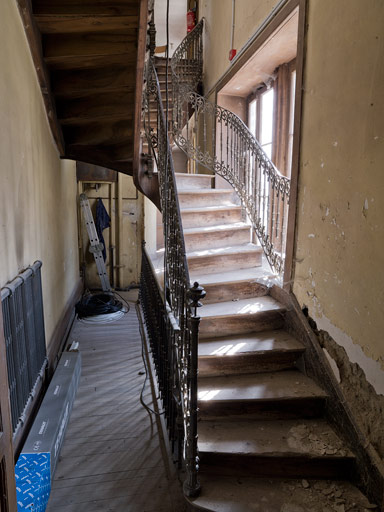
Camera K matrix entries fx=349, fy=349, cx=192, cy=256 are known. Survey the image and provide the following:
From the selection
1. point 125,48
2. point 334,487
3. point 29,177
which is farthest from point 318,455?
point 125,48

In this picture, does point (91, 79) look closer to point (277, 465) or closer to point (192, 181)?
point (192, 181)

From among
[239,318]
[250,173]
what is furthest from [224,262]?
[250,173]

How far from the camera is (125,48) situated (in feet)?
9.08

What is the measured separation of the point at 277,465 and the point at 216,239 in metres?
2.24

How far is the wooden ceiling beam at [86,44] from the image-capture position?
273 centimetres

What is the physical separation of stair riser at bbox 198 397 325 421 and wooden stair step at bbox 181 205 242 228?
6.88ft

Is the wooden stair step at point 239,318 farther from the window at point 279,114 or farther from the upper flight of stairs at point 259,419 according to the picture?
the window at point 279,114

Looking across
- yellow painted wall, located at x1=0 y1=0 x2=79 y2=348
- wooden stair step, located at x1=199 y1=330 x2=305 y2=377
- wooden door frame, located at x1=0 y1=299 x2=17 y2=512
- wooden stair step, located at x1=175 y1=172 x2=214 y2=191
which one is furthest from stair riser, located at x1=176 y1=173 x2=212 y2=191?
wooden door frame, located at x1=0 y1=299 x2=17 y2=512

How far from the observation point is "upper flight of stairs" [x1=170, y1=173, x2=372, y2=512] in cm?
192

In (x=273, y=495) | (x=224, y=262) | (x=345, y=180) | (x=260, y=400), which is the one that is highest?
(x=345, y=180)

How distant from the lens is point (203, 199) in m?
4.31

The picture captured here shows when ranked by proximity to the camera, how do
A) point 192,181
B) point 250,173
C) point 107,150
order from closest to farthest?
1. point 107,150
2. point 250,173
3. point 192,181

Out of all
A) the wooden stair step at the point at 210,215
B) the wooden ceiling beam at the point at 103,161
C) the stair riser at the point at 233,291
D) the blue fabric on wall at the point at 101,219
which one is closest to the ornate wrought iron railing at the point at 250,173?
the wooden stair step at the point at 210,215

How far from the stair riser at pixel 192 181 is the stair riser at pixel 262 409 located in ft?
9.83
